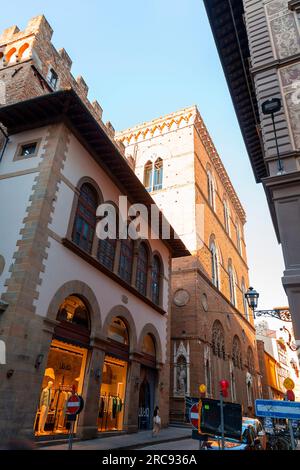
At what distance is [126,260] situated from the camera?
15305 mm

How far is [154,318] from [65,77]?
13.5 metres

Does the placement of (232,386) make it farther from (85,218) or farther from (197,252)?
(85,218)

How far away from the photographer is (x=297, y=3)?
1031 centimetres

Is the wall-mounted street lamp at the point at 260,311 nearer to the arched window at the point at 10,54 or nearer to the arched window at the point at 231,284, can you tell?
the arched window at the point at 10,54

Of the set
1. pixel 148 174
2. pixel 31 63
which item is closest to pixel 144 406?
pixel 31 63

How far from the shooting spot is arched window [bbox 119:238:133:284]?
1480 centimetres

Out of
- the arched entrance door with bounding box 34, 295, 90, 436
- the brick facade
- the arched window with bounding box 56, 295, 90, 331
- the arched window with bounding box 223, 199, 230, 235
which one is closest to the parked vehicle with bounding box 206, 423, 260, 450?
the arched entrance door with bounding box 34, 295, 90, 436

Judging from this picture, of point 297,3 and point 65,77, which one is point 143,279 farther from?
point 297,3

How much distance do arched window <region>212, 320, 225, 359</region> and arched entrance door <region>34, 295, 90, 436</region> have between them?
14.9 metres

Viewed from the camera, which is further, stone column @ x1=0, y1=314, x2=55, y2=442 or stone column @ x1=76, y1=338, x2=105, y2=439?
stone column @ x1=76, y1=338, x2=105, y2=439

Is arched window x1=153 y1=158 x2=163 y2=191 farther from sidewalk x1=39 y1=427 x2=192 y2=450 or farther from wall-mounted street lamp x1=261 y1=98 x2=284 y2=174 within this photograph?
sidewalk x1=39 y1=427 x2=192 y2=450

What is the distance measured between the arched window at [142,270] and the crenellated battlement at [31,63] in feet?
28.6
